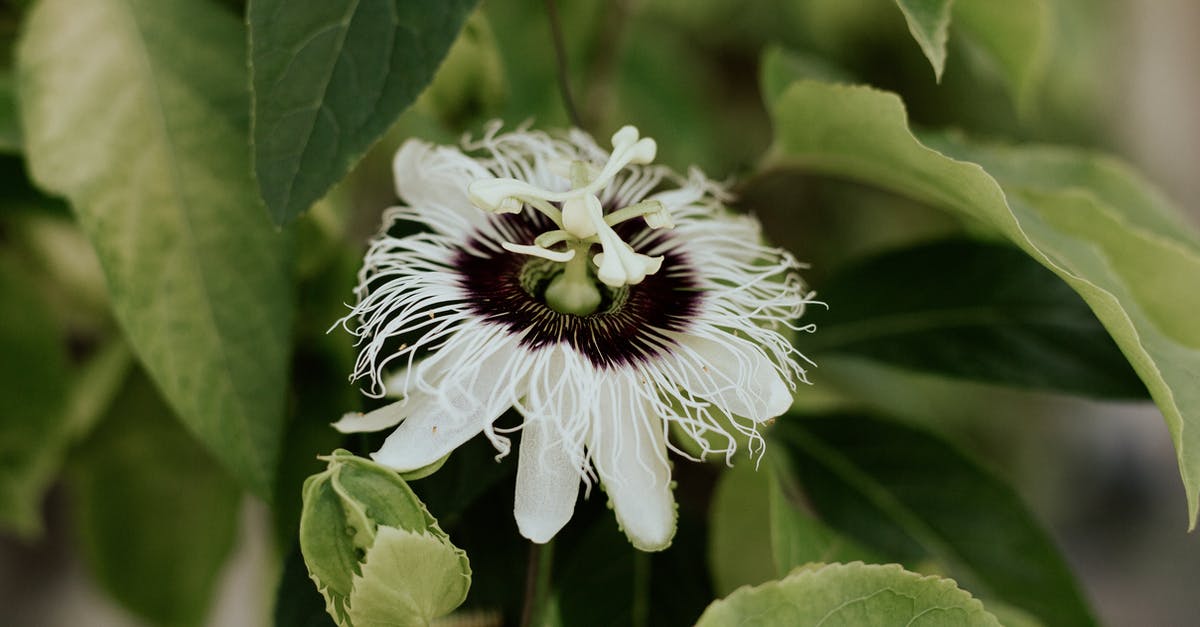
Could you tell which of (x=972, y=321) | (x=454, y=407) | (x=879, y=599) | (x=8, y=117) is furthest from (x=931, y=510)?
(x=8, y=117)

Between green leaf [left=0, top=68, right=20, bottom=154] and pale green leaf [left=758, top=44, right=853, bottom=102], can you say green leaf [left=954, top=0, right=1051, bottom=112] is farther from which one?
green leaf [left=0, top=68, right=20, bottom=154]

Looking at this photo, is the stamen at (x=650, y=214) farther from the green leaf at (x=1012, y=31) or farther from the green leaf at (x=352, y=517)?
the green leaf at (x=1012, y=31)

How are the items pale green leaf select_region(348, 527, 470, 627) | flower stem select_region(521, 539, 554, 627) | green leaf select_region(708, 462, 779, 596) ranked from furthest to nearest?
green leaf select_region(708, 462, 779, 596), flower stem select_region(521, 539, 554, 627), pale green leaf select_region(348, 527, 470, 627)

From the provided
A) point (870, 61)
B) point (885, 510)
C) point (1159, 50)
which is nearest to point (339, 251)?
point (885, 510)

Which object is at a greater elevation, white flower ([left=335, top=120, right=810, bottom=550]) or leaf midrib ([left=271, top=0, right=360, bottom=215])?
leaf midrib ([left=271, top=0, right=360, bottom=215])

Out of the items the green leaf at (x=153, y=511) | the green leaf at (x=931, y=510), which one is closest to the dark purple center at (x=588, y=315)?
the green leaf at (x=931, y=510)

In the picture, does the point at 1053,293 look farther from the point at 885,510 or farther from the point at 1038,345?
the point at 885,510

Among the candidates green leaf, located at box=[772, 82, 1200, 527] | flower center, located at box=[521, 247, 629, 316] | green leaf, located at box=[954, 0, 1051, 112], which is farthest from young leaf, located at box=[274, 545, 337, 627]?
green leaf, located at box=[954, 0, 1051, 112]
